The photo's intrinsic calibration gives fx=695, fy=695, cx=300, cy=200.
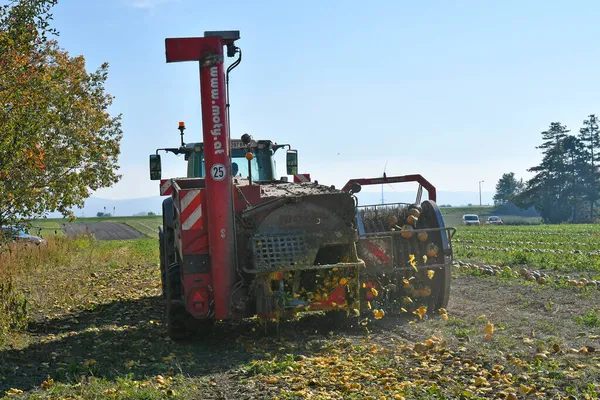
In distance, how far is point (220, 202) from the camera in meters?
8.76

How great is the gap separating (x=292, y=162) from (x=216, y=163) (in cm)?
409

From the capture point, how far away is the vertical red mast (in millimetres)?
8734

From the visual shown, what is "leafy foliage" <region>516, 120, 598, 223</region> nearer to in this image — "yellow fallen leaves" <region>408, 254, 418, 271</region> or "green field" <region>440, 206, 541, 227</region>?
"green field" <region>440, 206, 541, 227</region>

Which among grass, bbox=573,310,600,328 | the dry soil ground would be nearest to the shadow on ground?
the dry soil ground

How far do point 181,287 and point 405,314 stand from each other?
137 inches

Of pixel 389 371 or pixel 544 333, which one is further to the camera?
pixel 544 333

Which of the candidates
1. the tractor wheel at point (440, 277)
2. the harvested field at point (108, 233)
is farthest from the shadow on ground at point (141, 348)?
the harvested field at point (108, 233)

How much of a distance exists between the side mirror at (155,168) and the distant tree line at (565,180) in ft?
245

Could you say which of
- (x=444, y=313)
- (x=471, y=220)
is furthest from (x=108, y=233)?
(x=444, y=313)

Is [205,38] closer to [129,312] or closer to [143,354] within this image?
[143,354]

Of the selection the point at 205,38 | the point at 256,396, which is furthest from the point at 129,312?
the point at 256,396

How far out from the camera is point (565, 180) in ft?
270

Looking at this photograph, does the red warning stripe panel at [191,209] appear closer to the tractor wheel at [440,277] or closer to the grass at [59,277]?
the grass at [59,277]

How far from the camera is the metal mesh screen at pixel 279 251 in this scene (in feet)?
28.2
